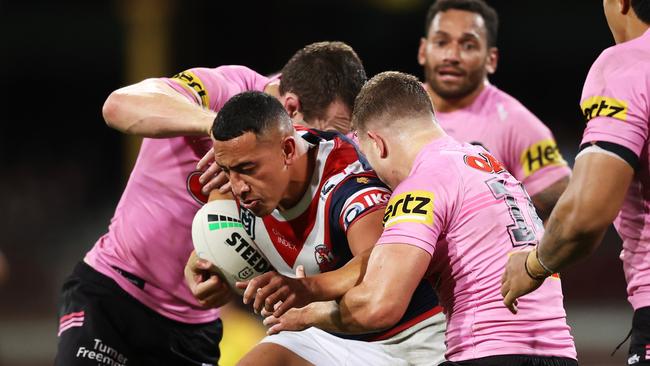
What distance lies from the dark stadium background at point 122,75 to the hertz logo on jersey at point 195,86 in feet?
26.9

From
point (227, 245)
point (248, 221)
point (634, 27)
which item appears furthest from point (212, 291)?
point (634, 27)

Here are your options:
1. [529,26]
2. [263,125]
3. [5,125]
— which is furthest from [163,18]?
[263,125]

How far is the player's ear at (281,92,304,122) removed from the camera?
4.64m

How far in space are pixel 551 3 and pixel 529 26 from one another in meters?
0.67

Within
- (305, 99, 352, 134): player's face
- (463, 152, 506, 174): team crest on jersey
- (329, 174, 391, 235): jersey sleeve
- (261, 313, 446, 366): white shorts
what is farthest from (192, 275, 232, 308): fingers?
(463, 152, 506, 174): team crest on jersey

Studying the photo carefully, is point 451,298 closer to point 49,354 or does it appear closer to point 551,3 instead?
point 49,354

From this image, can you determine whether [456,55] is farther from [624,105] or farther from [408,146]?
[624,105]

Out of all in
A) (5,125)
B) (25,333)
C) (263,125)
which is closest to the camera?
(263,125)

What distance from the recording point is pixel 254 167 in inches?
157

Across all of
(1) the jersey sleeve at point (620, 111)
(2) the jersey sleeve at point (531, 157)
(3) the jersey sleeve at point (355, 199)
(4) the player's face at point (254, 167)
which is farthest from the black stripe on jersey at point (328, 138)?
(2) the jersey sleeve at point (531, 157)

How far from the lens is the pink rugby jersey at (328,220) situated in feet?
13.2

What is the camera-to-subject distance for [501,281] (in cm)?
351

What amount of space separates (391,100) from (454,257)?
67 centimetres

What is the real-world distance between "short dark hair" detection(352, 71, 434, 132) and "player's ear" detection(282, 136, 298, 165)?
256 mm
